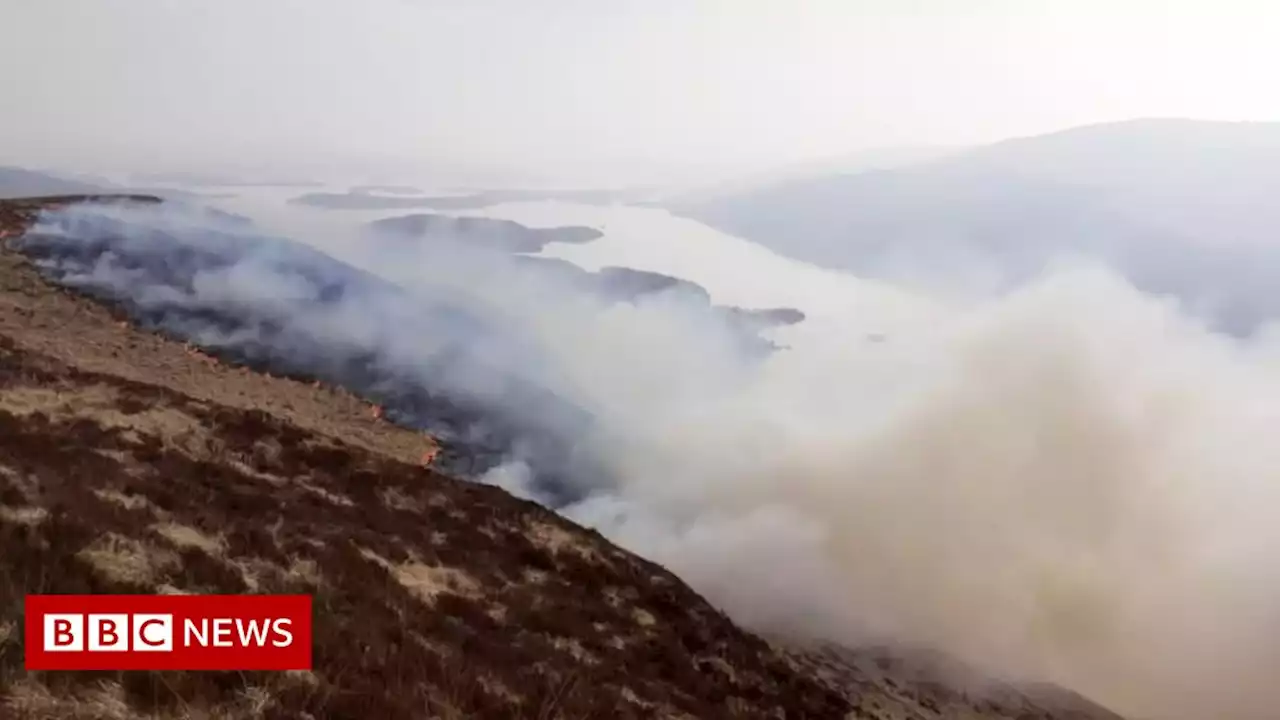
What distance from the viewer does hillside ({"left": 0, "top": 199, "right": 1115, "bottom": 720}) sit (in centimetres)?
1001

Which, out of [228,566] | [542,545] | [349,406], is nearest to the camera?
[228,566]

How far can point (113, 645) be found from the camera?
930 centimetres

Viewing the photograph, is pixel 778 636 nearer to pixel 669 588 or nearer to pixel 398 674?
pixel 669 588

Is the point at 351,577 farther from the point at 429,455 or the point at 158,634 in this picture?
the point at 429,455

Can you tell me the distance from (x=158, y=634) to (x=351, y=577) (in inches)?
222

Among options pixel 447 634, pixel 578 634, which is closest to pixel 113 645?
pixel 447 634

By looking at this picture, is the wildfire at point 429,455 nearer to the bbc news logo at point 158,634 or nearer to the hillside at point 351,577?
the hillside at point 351,577

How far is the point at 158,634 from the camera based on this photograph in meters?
9.96

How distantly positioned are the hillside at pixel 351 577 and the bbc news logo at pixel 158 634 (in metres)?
0.27

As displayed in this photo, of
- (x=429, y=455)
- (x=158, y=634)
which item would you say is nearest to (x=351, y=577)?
(x=158, y=634)

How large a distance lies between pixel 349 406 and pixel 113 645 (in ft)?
124

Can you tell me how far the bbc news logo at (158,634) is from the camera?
28.9ft

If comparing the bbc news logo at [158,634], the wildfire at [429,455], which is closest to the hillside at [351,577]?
the bbc news logo at [158,634]

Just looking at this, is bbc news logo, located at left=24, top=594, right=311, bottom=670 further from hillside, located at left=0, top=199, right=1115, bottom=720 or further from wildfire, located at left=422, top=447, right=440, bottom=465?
wildfire, located at left=422, top=447, right=440, bottom=465
